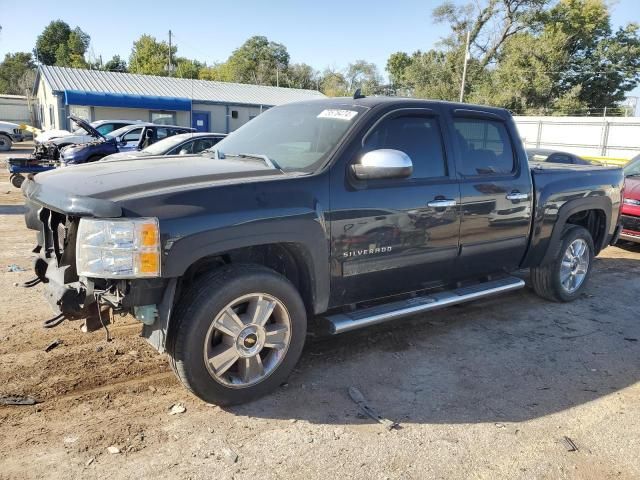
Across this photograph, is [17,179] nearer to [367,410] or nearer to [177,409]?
[177,409]

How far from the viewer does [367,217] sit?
383 centimetres

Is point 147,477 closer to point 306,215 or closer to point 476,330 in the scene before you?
point 306,215

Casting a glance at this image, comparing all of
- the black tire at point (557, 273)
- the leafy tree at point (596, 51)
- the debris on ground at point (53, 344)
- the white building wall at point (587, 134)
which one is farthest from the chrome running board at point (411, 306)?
the leafy tree at point (596, 51)

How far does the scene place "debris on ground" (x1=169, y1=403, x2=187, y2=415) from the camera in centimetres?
340

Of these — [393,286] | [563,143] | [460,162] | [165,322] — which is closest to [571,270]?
[460,162]

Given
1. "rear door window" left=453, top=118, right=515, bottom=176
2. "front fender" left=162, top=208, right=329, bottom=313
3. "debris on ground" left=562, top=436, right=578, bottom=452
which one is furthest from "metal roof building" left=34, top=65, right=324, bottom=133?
"debris on ground" left=562, top=436, right=578, bottom=452

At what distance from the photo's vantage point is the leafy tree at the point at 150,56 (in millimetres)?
69250

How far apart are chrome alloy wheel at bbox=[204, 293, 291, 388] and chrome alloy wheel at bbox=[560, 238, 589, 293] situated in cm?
354

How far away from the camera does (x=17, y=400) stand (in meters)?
3.43

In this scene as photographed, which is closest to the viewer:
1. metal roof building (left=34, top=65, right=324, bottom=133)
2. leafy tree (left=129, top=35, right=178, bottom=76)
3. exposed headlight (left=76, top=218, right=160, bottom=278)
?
exposed headlight (left=76, top=218, right=160, bottom=278)

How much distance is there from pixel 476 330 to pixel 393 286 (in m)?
1.29

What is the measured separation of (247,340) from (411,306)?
4.61 ft

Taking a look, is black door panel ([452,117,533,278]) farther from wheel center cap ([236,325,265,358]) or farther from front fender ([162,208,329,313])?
wheel center cap ([236,325,265,358])

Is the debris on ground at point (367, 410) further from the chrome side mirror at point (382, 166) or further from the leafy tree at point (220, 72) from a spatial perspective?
the leafy tree at point (220, 72)
